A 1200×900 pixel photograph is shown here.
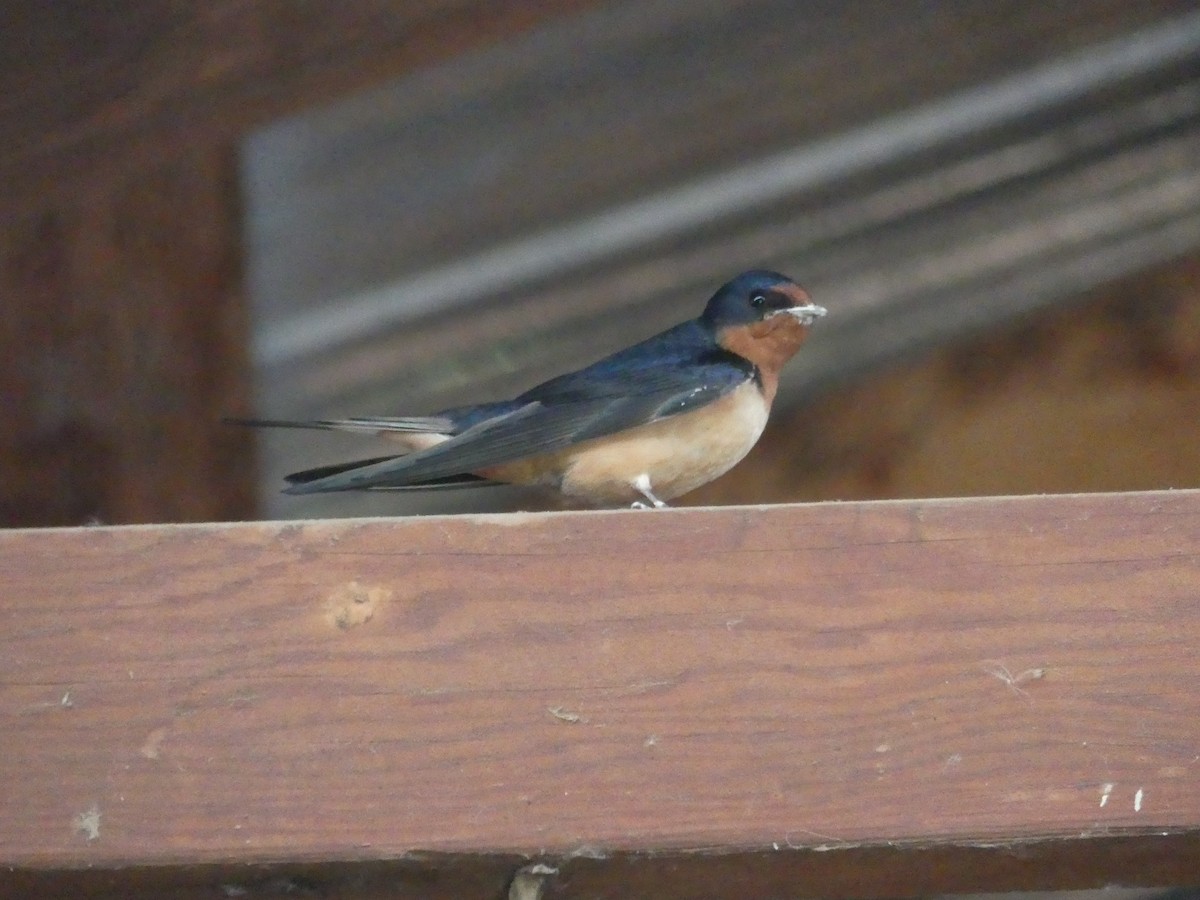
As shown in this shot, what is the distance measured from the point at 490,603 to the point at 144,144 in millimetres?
720

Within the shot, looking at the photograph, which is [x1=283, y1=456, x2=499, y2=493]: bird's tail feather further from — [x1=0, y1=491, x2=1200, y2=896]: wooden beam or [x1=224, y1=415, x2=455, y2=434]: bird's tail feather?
[x1=0, y1=491, x2=1200, y2=896]: wooden beam

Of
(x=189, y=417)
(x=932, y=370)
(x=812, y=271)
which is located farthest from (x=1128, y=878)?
(x=932, y=370)

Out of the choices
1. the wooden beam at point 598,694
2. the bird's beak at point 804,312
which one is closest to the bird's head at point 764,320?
the bird's beak at point 804,312

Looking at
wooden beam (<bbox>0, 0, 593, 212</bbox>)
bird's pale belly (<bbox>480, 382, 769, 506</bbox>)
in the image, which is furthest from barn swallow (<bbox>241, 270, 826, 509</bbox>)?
wooden beam (<bbox>0, 0, 593, 212</bbox>)

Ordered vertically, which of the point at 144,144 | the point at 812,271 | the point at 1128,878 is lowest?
the point at 1128,878

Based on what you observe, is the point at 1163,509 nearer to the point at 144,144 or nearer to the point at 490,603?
the point at 490,603

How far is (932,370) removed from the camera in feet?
8.15

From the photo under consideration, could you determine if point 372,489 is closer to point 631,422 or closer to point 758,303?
point 631,422

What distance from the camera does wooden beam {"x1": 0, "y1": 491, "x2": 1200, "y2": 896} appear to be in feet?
2.72

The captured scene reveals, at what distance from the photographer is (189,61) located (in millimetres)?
1259

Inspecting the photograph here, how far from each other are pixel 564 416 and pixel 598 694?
0.48m

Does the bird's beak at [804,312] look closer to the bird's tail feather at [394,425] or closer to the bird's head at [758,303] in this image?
the bird's head at [758,303]

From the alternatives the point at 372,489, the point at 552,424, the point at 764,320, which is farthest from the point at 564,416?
the point at 764,320

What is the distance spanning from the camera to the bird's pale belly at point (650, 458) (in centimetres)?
135
